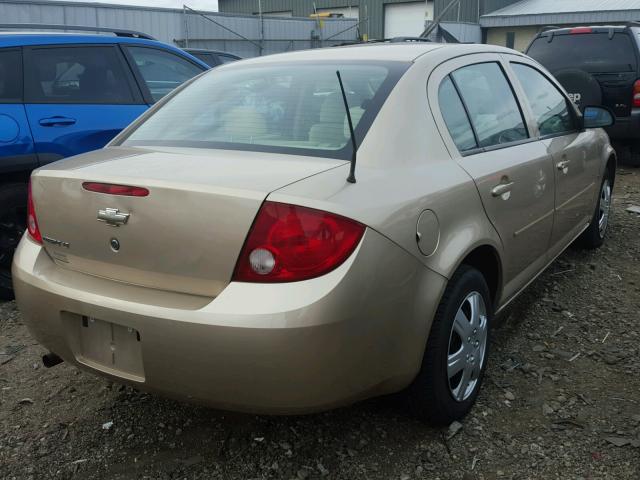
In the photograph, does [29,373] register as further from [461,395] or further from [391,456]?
[461,395]

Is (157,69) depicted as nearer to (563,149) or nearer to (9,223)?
(9,223)

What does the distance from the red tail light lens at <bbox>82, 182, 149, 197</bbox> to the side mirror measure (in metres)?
3.17

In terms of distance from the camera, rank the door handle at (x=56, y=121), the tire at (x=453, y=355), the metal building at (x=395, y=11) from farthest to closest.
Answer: the metal building at (x=395, y=11) → the door handle at (x=56, y=121) → the tire at (x=453, y=355)

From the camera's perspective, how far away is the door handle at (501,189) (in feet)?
9.10

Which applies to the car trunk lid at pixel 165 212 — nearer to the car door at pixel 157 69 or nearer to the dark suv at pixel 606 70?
the car door at pixel 157 69

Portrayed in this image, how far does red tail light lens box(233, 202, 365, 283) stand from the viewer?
1.97m

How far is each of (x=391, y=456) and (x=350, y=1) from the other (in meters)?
35.9

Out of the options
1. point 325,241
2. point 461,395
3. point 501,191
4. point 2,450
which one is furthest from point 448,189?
point 2,450

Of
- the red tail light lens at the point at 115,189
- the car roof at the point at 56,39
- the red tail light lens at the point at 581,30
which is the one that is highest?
the red tail light lens at the point at 581,30

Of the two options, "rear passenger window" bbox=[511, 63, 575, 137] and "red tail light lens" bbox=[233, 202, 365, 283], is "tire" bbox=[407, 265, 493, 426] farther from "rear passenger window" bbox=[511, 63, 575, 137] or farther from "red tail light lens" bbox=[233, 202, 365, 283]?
"rear passenger window" bbox=[511, 63, 575, 137]

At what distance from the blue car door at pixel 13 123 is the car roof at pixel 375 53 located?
177cm

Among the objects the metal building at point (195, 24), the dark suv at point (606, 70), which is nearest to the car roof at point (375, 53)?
the dark suv at point (606, 70)

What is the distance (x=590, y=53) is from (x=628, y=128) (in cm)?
116

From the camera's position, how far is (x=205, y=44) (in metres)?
20.0
